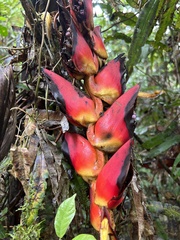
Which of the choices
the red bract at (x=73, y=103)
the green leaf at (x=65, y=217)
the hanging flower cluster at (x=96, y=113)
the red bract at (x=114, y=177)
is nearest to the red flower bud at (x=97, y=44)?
the hanging flower cluster at (x=96, y=113)

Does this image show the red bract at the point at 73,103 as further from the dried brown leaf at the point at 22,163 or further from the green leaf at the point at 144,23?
the green leaf at the point at 144,23

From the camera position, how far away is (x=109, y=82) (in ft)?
1.98

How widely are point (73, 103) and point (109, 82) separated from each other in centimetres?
8

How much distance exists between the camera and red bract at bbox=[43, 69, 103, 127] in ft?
1.88

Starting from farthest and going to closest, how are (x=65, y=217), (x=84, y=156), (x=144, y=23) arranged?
(x=144, y=23) → (x=84, y=156) → (x=65, y=217)

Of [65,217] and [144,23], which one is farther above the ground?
[144,23]

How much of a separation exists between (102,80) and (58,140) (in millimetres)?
169

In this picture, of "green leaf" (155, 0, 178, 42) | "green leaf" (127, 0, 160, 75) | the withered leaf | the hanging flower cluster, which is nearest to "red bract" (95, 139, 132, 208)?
the hanging flower cluster

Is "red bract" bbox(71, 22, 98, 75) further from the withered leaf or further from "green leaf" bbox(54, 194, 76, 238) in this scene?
"green leaf" bbox(54, 194, 76, 238)

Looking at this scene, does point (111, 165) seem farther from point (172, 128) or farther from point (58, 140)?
point (172, 128)

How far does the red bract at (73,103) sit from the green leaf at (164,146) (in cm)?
57

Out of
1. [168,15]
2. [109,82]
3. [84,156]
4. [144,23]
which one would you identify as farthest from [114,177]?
[168,15]

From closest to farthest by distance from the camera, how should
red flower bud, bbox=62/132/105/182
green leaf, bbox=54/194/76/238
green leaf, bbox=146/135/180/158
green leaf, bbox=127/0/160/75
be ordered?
green leaf, bbox=54/194/76/238, red flower bud, bbox=62/132/105/182, green leaf, bbox=127/0/160/75, green leaf, bbox=146/135/180/158

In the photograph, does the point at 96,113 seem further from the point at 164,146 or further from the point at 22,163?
the point at 164,146
